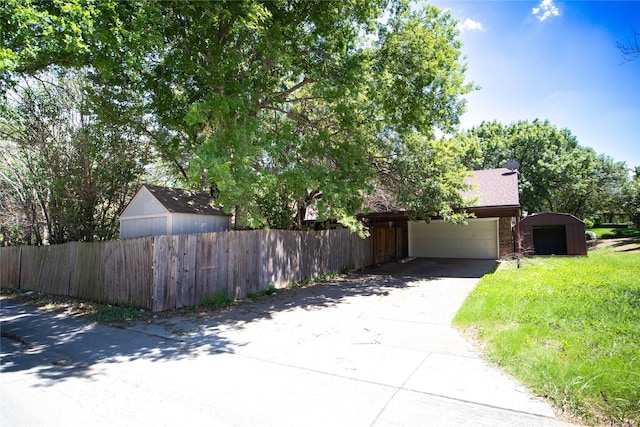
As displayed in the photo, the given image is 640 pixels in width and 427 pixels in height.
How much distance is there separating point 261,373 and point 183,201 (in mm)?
6152

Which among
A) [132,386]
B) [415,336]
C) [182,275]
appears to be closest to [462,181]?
[415,336]

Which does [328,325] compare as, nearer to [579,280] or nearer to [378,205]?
[579,280]

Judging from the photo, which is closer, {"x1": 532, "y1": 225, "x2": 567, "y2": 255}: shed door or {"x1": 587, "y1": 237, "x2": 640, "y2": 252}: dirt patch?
{"x1": 532, "y1": 225, "x2": 567, "y2": 255}: shed door

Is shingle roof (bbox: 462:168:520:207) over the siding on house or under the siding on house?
over

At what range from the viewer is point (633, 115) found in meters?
7.88

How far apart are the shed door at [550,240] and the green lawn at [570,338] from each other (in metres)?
10.4

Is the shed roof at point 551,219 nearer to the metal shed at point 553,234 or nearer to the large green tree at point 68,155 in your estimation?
the metal shed at point 553,234

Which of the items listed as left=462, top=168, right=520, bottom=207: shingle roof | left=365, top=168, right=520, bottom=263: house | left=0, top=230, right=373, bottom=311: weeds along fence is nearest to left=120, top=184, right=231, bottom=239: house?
left=0, top=230, right=373, bottom=311: weeds along fence

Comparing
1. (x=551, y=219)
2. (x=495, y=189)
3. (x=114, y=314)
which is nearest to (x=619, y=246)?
(x=551, y=219)

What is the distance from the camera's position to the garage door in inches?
684

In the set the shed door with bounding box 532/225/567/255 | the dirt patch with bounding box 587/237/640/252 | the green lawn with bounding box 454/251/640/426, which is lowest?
the dirt patch with bounding box 587/237/640/252

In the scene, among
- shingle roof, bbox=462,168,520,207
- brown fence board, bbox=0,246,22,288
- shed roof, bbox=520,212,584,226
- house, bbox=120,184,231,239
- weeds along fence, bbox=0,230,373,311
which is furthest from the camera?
shed roof, bbox=520,212,584,226

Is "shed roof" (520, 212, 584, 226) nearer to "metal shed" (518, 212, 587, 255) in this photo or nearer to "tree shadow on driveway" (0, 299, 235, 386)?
"metal shed" (518, 212, 587, 255)

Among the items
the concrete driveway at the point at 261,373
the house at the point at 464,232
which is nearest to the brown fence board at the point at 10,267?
the concrete driveway at the point at 261,373
